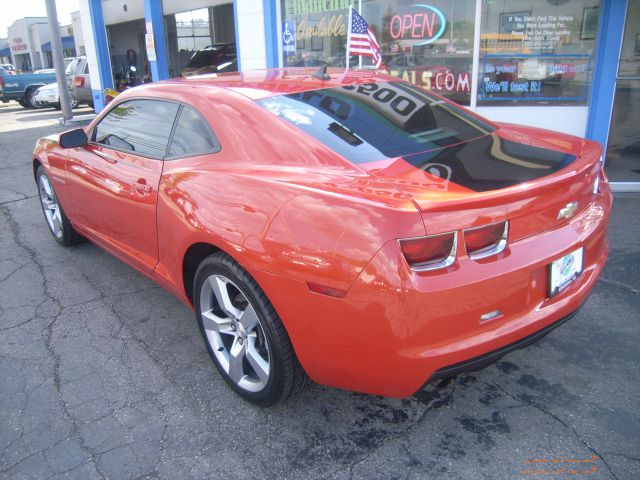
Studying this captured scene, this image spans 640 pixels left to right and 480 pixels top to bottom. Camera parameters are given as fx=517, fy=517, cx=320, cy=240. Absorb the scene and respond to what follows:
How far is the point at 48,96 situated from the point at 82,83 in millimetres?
3211

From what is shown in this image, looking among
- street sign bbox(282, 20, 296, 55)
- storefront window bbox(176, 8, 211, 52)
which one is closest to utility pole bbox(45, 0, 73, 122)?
street sign bbox(282, 20, 296, 55)

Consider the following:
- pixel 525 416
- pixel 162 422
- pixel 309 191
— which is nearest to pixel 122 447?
pixel 162 422

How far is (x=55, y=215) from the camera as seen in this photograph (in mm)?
4887

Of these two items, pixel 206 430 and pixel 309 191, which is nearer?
pixel 309 191

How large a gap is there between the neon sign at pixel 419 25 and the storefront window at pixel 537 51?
2.25 feet

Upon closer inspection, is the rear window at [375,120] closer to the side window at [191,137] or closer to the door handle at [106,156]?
the side window at [191,137]

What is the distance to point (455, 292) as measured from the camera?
1.93m

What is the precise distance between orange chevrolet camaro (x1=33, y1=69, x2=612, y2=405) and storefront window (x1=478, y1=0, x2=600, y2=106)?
159 inches

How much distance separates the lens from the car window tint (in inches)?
124

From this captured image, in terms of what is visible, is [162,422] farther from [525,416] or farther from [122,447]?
[525,416]

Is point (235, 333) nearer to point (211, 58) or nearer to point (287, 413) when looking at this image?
point (287, 413)

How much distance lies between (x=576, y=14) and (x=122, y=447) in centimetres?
679

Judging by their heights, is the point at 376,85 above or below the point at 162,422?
above

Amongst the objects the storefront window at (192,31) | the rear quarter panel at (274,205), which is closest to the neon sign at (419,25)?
the rear quarter panel at (274,205)
